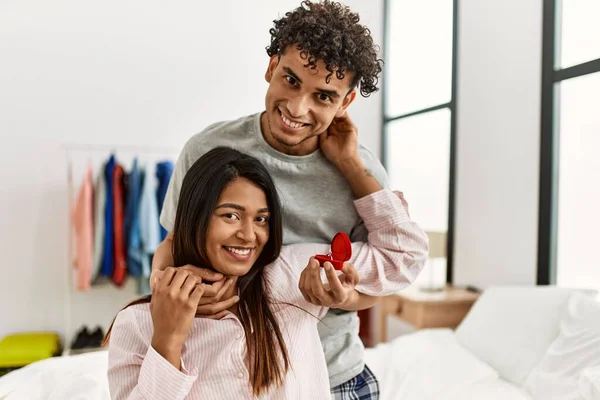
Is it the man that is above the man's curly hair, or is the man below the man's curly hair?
below

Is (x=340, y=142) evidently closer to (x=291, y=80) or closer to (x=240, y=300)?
(x=291, y=80)

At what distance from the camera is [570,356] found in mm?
1728

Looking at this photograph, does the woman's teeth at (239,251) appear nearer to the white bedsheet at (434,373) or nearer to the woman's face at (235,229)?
the woman's face at (235,229)

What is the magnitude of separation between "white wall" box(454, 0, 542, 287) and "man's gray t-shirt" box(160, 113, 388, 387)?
67.2 inches

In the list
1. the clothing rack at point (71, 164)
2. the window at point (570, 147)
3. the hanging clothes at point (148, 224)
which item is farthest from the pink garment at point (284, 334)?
the clothing rack at point (71, 164)

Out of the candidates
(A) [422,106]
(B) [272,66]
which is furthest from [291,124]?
(A) [422,106]

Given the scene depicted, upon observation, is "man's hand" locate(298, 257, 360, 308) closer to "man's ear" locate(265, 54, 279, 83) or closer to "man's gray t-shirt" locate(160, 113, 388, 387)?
"man's gray t-shirt" locate(160, 113, 388, 387)

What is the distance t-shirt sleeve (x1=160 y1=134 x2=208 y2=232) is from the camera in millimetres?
1102

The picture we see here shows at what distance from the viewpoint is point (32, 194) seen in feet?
10.5

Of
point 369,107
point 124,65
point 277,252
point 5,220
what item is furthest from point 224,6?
point 277,252

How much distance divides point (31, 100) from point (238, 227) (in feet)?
9.47

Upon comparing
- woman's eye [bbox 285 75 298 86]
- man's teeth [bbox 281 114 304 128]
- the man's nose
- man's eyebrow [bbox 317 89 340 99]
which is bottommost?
man's teeth [bbox 281 114 304 128]

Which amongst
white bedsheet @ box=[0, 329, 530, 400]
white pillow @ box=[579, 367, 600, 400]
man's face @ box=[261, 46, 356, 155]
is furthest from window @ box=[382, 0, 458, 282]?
man's face @ box=[261, 46, 356, 155]

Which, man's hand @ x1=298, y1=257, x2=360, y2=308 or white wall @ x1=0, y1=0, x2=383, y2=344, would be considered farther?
white wall @ x1=0, y1=0, x2=383, y2=344
